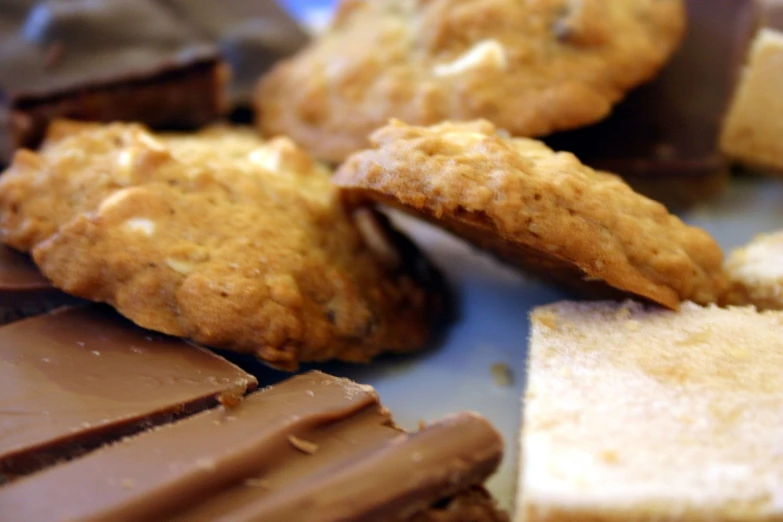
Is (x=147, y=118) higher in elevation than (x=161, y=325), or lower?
higher

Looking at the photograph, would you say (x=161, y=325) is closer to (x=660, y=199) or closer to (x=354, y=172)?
(x=354, y=172)

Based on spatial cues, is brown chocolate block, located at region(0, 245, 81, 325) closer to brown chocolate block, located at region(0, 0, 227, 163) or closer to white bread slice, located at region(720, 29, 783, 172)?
brown chocolate block, located at region(0, 0, 227, 163)

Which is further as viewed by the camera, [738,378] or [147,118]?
[147,118]

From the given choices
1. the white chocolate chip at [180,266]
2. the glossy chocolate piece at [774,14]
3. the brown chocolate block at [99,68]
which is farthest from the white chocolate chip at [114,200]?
the glossy chocolate piece at [774,14]

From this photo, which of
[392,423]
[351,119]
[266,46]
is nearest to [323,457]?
[392,423]

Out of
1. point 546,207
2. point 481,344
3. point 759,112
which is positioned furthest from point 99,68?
point 759,112

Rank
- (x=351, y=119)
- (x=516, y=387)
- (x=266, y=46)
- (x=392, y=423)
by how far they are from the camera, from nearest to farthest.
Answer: (x=392, y=423)
(x=516, y=387)
(x=351, y=119)
(x=266, y=46)
